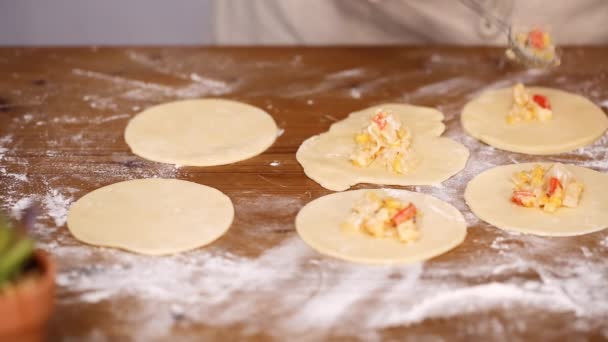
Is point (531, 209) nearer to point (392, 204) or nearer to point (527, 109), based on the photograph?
point (392, 204)

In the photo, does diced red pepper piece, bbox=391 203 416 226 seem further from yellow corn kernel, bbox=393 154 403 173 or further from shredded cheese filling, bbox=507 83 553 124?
shredded cheese filling, bbox=507 83 553 124

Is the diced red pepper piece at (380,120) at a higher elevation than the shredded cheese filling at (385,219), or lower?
higher

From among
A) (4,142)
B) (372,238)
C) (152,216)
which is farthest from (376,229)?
(4,142)

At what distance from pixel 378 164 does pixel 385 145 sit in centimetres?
5

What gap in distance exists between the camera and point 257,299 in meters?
1.41

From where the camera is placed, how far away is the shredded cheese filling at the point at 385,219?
1.56 metres

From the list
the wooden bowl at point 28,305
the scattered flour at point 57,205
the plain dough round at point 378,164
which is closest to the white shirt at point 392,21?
the plain dough round at point 378,164

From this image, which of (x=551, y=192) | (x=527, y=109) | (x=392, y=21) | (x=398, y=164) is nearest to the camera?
(x=551, y=192)

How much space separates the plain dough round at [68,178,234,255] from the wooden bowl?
39cm

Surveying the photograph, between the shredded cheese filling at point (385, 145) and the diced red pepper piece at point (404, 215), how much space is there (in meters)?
0.26

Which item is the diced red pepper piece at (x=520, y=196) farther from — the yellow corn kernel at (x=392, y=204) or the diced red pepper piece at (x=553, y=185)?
the yellow corn kernel at (x=392, y=204)

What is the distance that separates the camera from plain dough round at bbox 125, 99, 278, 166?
6.25ft

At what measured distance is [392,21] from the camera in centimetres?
258

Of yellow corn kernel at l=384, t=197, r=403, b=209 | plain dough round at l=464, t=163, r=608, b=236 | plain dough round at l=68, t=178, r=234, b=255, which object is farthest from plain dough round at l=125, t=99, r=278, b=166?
plain dough round at l=464, t=163, r=608, b=236
